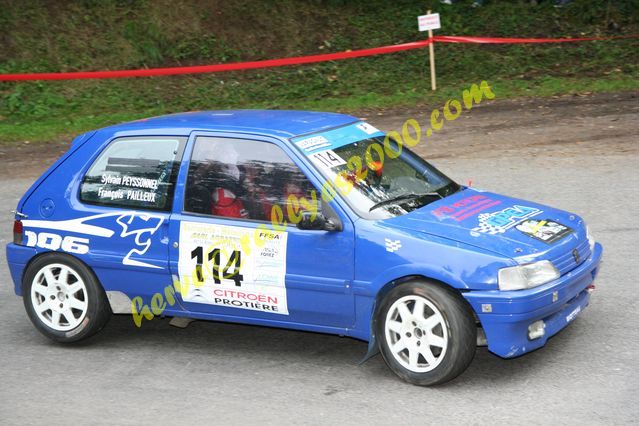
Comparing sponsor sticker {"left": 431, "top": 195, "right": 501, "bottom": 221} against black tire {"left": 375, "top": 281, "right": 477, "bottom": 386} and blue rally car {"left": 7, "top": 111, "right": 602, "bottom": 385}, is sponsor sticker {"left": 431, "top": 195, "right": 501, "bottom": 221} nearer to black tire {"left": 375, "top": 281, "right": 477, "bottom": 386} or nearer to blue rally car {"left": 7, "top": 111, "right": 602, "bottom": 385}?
blue rally car {"left": 7, "top": 111, "right": 602, "bottom": 385}

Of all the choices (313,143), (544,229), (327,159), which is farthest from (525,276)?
(313,143)

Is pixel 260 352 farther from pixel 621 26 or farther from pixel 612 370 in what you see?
pixel 621 26

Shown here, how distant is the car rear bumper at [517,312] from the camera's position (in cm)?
582

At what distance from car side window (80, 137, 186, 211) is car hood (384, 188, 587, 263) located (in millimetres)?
1708

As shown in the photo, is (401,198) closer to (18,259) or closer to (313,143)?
(313,143)

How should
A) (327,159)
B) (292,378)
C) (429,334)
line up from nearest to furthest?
(429,334), (292,378), (327,159)

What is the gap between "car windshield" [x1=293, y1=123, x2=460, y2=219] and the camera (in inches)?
253

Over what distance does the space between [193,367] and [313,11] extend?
15.6 m

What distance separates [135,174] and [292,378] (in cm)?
193

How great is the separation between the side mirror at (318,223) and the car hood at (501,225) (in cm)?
35

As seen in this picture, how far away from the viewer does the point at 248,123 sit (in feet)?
22.7

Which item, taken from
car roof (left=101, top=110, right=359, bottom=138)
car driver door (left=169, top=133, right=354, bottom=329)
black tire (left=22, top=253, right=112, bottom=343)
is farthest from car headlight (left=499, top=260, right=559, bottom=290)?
black tire (left=22, top=253, right=112, bottom=343)

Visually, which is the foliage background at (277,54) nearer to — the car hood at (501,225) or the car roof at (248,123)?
the car roof at (248,123)

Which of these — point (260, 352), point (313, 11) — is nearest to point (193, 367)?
point (260, 352)
